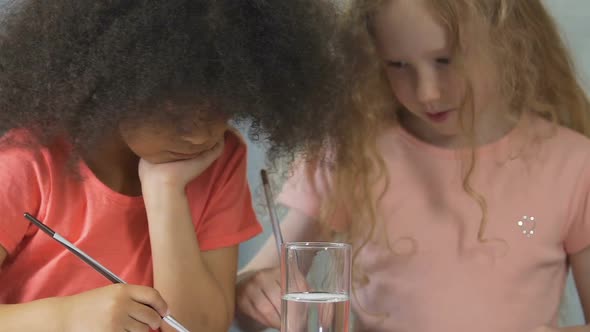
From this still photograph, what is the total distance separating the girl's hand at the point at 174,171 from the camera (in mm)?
830

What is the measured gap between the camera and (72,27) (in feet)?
2.32

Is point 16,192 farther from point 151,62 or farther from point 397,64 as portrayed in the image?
point 397,64

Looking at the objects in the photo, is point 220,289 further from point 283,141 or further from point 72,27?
point 72,27

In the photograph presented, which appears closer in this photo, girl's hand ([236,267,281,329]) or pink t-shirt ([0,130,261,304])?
pink t-shirt ([0,130,261,304])

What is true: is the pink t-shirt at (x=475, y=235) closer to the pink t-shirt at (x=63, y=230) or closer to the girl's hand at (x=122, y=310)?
the pink t-shirt at (x=63, y=230)

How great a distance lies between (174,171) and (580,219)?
18.8 inches

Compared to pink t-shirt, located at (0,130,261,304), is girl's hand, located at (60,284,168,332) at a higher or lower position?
lower

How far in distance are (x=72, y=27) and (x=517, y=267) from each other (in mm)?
577

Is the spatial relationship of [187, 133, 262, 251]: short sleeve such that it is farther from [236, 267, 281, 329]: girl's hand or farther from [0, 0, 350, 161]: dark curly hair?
[0, 0, 350, 161]: dark curly hair

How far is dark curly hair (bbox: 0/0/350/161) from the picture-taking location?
2.26 feet

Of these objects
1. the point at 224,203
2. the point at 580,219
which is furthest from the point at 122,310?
the point at 580,219

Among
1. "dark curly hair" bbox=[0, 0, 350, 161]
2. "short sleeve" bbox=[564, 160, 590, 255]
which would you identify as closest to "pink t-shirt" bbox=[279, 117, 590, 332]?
"short sleeve" bbox=[564, 160, 590, 255]

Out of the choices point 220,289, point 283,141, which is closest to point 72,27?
point 283,141

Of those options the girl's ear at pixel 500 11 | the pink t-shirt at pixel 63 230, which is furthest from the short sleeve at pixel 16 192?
the girl's ear at pixel 500 11
